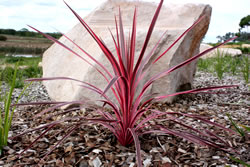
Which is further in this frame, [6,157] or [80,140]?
[80,140]

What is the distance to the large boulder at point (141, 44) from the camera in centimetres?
248

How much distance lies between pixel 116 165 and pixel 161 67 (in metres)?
1.30

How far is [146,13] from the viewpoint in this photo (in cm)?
290

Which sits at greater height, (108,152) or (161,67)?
(161,67)

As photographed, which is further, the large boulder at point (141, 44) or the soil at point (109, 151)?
the large boulder at point (141, 44)

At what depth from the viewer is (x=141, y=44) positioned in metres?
2.50

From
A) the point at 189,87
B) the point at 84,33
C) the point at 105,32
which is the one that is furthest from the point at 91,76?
the point at 189,87

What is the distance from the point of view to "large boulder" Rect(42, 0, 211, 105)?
97.8 inches

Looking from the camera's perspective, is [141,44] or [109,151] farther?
[141,44]

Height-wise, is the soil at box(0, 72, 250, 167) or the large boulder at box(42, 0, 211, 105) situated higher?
the large boulder at box(42, 0, 211, 105)

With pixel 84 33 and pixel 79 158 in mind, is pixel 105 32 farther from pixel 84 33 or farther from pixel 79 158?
pixel 79 158

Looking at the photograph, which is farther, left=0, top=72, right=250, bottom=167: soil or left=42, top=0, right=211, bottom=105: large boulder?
left=42, top=0, right=211, bottom=105: large boulder

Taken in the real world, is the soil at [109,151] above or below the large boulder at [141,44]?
below

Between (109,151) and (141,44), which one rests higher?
(141,44)
